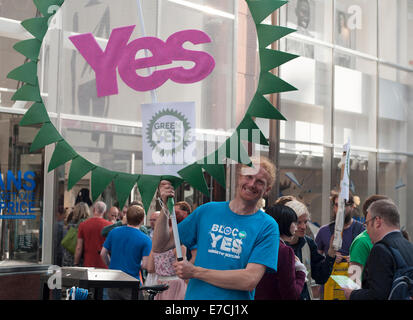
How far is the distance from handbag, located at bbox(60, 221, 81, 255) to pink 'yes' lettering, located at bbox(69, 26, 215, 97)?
3593 mm

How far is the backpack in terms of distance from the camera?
3.75 metres

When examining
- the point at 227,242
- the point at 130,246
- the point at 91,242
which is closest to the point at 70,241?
the point at 91,242

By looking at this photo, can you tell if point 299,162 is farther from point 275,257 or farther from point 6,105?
point 275,257

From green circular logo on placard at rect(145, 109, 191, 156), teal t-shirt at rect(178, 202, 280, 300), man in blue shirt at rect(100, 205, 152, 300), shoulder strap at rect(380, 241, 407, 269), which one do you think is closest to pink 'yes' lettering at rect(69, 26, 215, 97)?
green circular logo on placard at rect(145, 109, 191, 156)

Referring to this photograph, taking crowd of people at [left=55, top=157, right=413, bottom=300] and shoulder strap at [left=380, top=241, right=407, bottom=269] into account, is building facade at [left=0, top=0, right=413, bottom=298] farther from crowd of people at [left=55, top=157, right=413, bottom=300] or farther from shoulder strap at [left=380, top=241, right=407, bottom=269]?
shoulder strap at [left=380, top=241, right=407, bottom=269]

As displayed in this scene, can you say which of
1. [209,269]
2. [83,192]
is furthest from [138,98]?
[83,192]

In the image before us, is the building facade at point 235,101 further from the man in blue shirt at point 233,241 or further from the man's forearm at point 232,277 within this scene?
the man's forearm at point 232,277

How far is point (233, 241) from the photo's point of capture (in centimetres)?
348

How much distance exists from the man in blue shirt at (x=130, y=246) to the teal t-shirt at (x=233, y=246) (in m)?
2.59

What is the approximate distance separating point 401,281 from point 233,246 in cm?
104

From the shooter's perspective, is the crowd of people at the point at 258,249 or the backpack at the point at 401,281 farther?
the backpack at the point at 401,281

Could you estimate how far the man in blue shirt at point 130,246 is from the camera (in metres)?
6.12

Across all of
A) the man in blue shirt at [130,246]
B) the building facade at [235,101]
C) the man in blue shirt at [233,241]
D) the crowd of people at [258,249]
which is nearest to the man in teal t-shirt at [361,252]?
the crowd of people at [258,249]

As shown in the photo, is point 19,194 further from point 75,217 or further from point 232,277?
point 232,277
